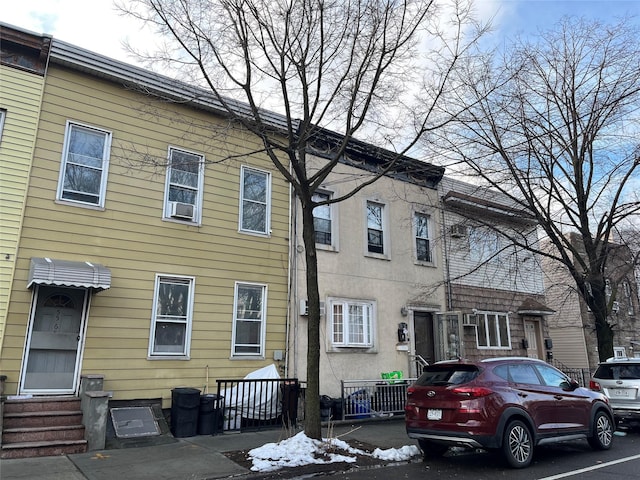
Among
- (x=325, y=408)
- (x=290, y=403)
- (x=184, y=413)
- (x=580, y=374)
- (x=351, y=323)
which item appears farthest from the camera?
(x=580, y=374)

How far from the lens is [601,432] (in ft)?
28.3

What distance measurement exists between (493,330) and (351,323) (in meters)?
6.45

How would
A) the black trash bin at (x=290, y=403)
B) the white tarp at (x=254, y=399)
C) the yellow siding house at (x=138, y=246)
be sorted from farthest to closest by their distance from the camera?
the black trash bin at (x=290, y=403)
the white tarp at (x=254, y=399)
the yellow siding house at (x=138, y=246)

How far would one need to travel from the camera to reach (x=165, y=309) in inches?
398

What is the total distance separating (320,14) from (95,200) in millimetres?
5886

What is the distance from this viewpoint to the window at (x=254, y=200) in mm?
11750

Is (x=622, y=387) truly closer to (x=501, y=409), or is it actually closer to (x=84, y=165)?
(x=501, y=409)

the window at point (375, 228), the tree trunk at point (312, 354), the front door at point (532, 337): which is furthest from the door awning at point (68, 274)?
the front door at point (532, 337)

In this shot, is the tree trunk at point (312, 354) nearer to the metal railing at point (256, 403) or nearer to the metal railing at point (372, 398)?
the metal railing at point (256, 403)

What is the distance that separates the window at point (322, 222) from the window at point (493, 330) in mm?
6514

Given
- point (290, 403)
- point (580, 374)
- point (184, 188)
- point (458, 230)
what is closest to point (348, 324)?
point (290, 403)

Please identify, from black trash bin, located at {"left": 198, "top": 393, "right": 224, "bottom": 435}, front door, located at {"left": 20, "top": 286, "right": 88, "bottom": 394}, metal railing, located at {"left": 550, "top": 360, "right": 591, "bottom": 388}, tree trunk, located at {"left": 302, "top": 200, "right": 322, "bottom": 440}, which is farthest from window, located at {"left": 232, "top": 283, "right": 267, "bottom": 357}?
metal railing, located at {"left": 550, "top": 360, "right": 591, "bottom": 388}

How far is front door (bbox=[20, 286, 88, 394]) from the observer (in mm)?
8523

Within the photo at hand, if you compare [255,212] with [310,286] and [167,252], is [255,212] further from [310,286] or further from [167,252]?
[310,286]
